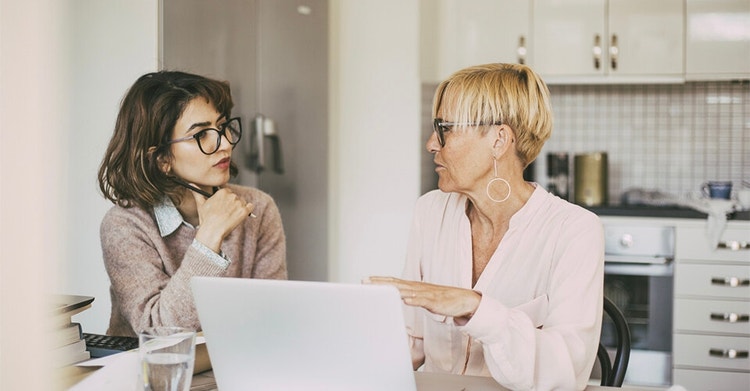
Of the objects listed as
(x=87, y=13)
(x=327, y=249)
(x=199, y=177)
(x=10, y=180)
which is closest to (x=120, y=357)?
(x=199, y=177)

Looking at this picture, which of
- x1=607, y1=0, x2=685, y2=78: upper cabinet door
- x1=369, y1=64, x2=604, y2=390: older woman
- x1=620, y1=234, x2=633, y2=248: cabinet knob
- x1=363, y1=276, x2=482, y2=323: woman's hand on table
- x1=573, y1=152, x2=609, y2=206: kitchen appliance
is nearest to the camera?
x1=363, y1=276, x2=482, y2=323: woman's hand on table

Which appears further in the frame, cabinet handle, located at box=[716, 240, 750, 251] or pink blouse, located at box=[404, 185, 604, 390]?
cabinet handle, located at box=[716, 240, 750, 251]

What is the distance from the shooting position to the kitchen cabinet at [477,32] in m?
3.59

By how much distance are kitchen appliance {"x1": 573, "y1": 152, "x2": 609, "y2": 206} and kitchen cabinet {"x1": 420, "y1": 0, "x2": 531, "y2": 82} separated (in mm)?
546

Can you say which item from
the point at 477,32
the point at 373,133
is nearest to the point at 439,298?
the point at 373,133

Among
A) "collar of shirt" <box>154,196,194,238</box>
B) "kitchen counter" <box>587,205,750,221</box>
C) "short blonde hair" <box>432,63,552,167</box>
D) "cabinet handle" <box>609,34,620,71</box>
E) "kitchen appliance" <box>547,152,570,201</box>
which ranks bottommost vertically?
"kitchen counter" <box>587,205,750,221</box>

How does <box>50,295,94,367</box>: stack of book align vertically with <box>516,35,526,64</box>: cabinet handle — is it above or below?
below

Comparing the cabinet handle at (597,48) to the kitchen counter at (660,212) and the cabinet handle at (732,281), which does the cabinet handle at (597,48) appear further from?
the cabinet handle at (732,281)

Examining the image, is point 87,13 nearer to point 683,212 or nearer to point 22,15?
point 22,15

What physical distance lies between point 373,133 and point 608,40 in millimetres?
1116

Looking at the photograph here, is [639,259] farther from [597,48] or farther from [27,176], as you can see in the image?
[27,176]

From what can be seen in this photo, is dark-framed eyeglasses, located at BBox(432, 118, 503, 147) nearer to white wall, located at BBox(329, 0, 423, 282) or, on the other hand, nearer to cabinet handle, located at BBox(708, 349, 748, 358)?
white wall, located at BBox(329, 0, 423, 282)

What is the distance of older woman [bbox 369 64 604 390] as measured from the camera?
4.69ft

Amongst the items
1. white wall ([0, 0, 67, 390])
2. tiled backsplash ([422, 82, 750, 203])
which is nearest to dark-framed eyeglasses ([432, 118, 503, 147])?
white wall ([0, 0, 67, 390])
